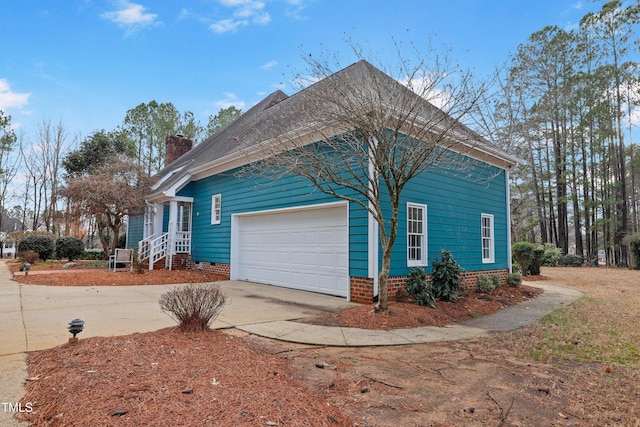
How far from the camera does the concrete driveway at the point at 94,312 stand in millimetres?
3969

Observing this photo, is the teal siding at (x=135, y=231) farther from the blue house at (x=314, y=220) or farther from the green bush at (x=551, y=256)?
the green bush at (x=551, y=256)

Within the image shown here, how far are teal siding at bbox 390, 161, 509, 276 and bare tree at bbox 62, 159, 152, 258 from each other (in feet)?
39.3

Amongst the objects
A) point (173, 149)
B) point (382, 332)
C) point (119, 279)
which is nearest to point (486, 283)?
point (382, 332)

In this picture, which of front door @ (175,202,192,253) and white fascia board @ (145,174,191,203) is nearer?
white fascia board @ (145,174,191,203)

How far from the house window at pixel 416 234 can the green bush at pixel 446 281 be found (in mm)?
615

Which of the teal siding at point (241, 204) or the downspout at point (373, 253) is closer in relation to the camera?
the downspout at point (373, 253)

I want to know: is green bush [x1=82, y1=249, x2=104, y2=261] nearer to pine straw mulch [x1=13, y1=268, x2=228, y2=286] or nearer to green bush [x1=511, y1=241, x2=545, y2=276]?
pine straw mulch [x1=13, y1=268, x2=228, y2=286]

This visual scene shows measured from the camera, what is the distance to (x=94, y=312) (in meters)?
6.21

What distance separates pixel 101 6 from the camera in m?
9.53

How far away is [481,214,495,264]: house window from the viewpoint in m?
10.8

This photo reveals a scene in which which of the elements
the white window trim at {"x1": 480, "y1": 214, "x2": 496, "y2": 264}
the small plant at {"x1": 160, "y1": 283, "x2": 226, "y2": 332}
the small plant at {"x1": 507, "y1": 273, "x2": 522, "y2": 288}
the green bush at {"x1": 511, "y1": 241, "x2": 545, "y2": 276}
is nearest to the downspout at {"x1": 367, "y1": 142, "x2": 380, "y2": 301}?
the small plant at {"x1": 160, "y1": 283, "x2": 226, "y2": 332}

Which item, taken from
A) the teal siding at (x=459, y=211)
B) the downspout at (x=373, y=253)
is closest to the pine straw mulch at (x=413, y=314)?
the downspout at (x=373, y=253)

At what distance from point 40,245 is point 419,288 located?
18891 mm

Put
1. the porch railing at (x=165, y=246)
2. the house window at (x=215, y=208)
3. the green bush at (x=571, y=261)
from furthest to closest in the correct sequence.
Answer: the green bush at (x=571, y=261) < the porch railing at (x=165, y=246) < the house window at (x=215, y=208)
